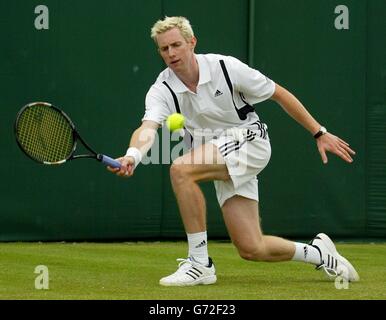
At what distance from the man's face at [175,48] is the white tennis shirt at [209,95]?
123 mm

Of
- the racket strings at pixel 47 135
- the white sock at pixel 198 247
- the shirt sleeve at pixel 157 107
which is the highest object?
the shirt sleeve at pixel 157 107

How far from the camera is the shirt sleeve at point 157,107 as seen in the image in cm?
646

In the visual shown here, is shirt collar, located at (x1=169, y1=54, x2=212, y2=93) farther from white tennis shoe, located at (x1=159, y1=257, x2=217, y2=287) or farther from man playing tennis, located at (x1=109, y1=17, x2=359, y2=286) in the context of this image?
white tennis shoe, located at (x1=159, y1=257, x2=217, y2=287)

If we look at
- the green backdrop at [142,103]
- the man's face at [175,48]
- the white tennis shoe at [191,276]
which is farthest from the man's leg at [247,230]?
the green backdrop at [142,103]

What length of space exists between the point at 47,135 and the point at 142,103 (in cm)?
350

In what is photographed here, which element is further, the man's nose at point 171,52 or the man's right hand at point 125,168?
the man's nose at point 171,52

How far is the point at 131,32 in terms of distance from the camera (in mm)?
9656

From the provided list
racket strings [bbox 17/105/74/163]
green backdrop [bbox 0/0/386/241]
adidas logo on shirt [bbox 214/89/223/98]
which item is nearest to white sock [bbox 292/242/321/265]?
adidas logo on shirt [bbox 214/89/223/98]

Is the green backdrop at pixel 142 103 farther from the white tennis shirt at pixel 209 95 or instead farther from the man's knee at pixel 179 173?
the man's knee at pixel 179 173

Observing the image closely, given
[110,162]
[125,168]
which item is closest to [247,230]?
[125,168]

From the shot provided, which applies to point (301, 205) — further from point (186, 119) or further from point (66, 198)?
point (186, 119)

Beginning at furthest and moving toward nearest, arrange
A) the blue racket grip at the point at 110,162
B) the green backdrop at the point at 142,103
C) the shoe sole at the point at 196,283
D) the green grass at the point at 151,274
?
the green backdrop at the point at 142,103 < the shoe sole at the point at 196,283 < the green grass at the point at 151,274 < the blue racket grip at the point at 110,162

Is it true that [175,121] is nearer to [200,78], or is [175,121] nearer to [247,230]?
[200,78]

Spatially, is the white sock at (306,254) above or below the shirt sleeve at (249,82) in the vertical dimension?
below
